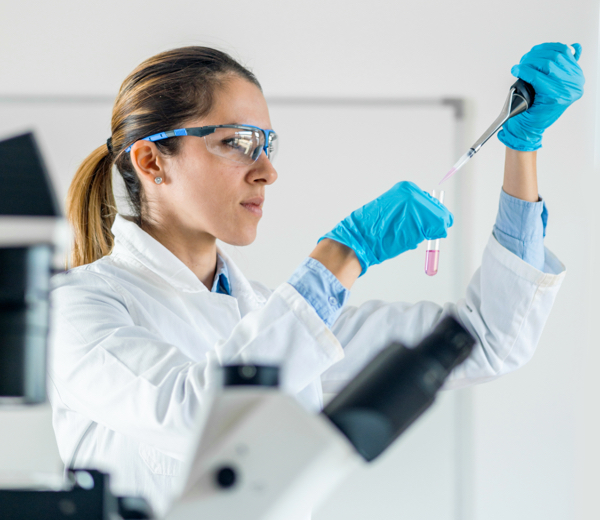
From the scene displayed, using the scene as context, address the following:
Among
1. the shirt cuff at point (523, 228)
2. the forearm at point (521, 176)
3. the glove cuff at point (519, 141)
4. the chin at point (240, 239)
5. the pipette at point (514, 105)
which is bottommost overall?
the chin at point (240, 239)

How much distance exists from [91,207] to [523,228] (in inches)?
40.4

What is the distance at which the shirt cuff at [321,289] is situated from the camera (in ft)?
2.81

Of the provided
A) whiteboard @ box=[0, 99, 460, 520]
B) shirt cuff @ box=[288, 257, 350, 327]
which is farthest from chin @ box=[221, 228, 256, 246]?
whiteboard @ box=[0, 99, 460, 520]

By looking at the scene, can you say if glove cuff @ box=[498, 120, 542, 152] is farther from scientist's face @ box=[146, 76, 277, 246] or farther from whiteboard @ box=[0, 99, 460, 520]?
whiteboard @ box=[0, 99, 460, 520]

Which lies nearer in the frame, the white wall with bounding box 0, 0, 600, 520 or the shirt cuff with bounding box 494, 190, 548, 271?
the shirt cuff with bounding box 494, 190, 548, 271

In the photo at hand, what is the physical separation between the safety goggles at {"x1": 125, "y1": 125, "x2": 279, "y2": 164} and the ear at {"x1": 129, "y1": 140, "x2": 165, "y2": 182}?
0.08 m

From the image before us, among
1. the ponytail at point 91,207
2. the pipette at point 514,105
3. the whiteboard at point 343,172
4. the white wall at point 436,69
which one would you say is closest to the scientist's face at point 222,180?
the ponytail at point 91,207

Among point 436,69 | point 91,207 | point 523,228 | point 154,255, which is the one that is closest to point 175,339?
point 154,255

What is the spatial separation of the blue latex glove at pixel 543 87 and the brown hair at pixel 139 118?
598mm

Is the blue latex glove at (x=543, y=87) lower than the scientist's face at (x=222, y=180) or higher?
higher

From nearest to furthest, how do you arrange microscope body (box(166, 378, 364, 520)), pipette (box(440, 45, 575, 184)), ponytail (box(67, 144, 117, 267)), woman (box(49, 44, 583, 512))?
microscope body (box(166, 378, 364, 520)), woman (box(49, 44, 583, 512)), pipette (box(440, 45, 575, 184)), ponytail (box(67, 144, 117, 267))

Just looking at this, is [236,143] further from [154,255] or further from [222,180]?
[154,255]

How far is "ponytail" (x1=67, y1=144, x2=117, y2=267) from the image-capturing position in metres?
1.46

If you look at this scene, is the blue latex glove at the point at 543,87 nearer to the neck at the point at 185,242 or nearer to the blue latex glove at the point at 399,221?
the blue latex glove at the point at 399,221
